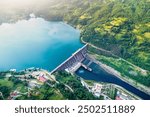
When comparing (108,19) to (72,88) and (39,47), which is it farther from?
(72,88)

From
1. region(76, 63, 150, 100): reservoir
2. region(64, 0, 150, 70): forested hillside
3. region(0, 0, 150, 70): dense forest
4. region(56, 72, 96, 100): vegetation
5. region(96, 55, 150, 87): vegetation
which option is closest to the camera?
region(56, 72, 96, 100): vegetation

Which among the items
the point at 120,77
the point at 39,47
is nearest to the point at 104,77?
the point at 120,77

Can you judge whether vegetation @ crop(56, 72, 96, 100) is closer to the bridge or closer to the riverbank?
the bridge

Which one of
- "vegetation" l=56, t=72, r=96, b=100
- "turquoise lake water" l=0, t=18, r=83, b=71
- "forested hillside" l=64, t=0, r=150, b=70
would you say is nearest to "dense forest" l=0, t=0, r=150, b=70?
"forested hillside" l=64, t=0, r=150, b=70

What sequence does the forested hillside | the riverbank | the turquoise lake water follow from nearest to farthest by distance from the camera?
the turquoise lake water → the riverbank → the forested hillside

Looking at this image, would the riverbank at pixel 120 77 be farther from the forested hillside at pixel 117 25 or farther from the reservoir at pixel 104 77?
the forested hillside at pixel 117 25

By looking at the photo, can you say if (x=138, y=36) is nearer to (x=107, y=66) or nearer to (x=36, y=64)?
(x=107, y=66)

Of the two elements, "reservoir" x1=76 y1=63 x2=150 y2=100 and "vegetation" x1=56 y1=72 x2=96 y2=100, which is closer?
"vegetation" x1=56 y1=72 x2=96 y2=100

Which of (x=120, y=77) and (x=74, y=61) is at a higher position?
(x=74, y=61)
